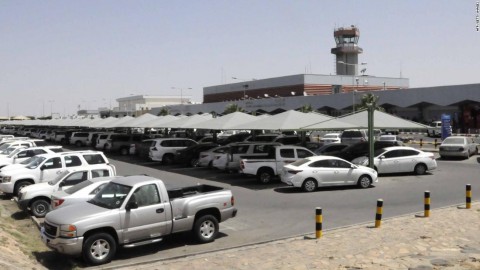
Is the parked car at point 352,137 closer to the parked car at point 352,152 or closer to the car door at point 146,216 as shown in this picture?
the parked car at point 352,152

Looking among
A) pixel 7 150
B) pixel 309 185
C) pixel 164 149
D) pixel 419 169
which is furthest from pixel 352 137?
pixel 7 150

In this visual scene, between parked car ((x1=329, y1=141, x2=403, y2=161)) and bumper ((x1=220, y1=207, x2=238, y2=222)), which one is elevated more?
parked car ((x1=329, y1=141, x2=403, y2=161))

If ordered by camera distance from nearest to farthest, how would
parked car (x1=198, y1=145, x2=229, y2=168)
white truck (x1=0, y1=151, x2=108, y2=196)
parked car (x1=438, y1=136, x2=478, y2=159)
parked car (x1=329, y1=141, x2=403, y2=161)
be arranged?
white truck (x1=0, y1=151, x2=108, y2=196) < parked car (x1=198, y1=145, x2=229, y2=168) < parked car (x1=329, y1=141, x2=403, y2=161) < parked car (x1=438, y1=136, x2=478, y2=159)

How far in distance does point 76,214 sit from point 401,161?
17789 mm

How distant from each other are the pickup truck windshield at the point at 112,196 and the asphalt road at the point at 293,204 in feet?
3.98

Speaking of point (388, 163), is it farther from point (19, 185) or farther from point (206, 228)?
point (19, 185)

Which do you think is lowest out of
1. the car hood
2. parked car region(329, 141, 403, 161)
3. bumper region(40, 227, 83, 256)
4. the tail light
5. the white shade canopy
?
bumper region(40, 227, 83, 256)

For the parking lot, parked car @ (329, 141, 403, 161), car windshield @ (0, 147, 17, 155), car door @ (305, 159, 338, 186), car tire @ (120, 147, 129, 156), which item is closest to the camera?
the parking lot

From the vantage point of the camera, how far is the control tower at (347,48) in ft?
368

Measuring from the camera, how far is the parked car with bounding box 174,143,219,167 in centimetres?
2952

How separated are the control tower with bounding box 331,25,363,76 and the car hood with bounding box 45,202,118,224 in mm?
106675

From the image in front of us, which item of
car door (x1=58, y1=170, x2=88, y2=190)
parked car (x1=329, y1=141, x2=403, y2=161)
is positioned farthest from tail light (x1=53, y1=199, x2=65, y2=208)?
parked car (x1=329, y1=141, x2=403, y2=161)

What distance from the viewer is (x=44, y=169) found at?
17797mm

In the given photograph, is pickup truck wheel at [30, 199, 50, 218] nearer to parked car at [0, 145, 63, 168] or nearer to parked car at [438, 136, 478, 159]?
parked car at [0, 145, 63, 168]
